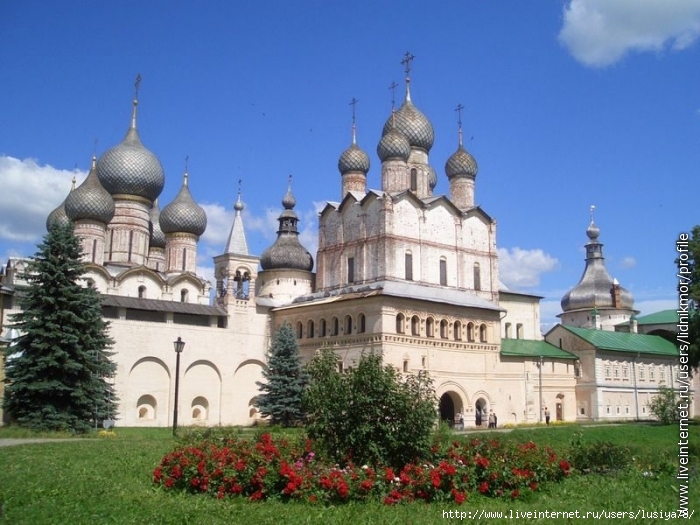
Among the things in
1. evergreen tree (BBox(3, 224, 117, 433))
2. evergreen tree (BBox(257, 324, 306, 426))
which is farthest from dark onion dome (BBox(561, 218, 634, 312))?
evergreen tree (BBox(3, 224, 117, 433))

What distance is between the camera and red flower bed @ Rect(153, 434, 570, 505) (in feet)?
31.6

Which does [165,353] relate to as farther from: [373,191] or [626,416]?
[626,416]

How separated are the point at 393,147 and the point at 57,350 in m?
20.1

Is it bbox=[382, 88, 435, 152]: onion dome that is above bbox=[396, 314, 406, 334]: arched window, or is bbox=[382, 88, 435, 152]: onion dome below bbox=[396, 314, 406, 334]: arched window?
above

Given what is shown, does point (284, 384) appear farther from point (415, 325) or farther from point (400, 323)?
point (415, 325)

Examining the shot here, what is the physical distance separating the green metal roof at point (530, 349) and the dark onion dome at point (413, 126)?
10.8m

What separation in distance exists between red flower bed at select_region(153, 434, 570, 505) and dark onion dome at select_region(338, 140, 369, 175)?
91.7 feet

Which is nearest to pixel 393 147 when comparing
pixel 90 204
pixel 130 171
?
pixel 130 171

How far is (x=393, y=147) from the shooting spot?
36.5 metres

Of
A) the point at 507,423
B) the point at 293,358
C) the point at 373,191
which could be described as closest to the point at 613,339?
the point at 507,423

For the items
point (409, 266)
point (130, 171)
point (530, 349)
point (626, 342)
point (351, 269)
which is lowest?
point (530, 349)

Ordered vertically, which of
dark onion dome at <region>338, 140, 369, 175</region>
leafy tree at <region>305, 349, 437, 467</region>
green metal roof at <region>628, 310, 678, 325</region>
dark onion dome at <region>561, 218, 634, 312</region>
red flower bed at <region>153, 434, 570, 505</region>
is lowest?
red flower bed at <region>153, 434, 570, 505</region>

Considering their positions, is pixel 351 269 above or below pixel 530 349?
above

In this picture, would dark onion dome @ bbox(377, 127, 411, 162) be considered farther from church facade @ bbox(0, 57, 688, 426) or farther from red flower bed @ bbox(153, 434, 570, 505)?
red flower bed @ bbox(153, 434, 570, 505)
